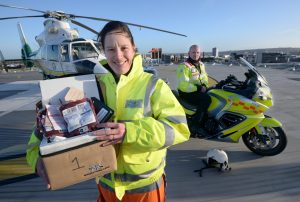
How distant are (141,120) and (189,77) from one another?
3.62m

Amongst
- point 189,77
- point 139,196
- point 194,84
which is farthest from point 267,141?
point 139,196

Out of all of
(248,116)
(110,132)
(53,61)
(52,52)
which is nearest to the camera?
(110,132)

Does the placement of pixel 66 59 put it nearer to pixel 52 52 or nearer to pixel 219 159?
pixel 52 52

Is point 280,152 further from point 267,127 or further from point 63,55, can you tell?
point 63,55

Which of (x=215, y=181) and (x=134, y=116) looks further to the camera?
(x=215, y=181)

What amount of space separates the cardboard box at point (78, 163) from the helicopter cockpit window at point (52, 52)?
10.8 meters

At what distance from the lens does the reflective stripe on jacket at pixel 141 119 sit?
1462 mm

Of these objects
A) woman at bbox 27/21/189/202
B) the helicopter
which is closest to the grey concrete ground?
woman at bbox 27/21/189/202

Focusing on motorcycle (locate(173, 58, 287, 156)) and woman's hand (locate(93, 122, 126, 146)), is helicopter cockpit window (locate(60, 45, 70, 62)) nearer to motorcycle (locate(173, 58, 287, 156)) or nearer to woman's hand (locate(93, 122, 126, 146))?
motorcycle (locate(173, 58, 287, 156))

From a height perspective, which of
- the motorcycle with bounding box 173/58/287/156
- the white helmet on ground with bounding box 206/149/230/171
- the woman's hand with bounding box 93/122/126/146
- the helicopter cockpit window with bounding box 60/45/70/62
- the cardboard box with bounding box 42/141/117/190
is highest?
the helicopter cockpit window with bounding box 60/45/70/62

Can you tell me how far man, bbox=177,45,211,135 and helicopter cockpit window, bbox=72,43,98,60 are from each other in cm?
652

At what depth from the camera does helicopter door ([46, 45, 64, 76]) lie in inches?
444

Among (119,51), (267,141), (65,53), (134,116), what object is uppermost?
(119,51)

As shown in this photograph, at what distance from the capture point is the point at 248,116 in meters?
4.04
